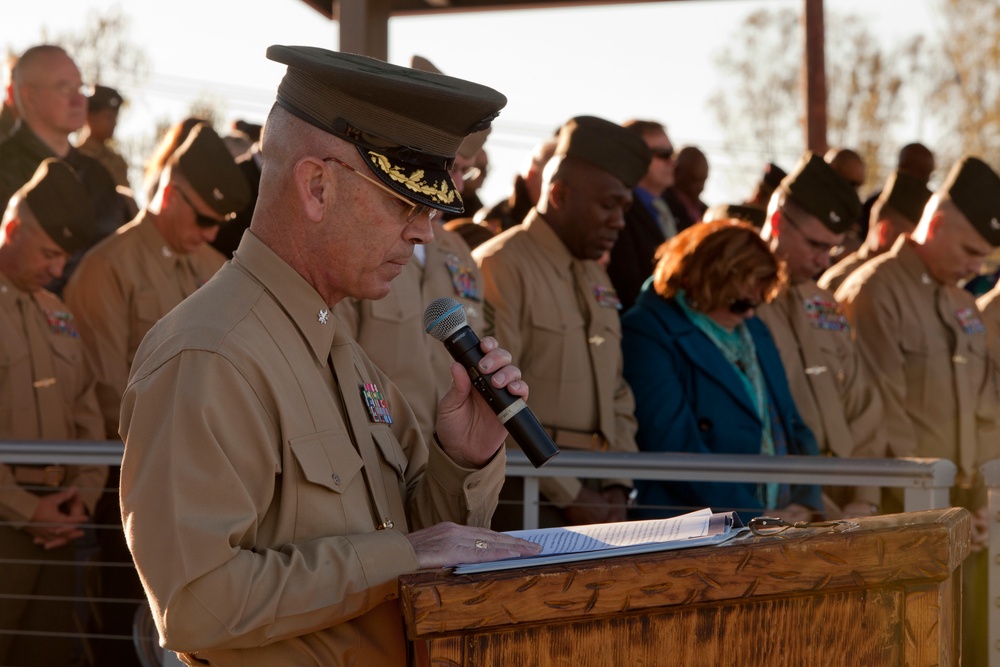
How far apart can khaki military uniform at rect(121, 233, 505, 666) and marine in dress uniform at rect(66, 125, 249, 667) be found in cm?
278

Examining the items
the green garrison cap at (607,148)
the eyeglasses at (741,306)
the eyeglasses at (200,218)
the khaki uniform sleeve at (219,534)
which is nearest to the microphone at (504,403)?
the khaki uniform sleeve at (219,534)

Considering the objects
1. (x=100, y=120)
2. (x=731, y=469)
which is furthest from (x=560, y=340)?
(x=100, y=120)

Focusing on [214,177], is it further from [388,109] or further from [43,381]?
[388,109]

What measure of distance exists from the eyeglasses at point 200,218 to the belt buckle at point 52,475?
1.10 m

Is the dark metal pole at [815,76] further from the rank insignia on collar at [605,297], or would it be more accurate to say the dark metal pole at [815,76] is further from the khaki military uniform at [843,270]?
the rank insignia on collar at [605,297]

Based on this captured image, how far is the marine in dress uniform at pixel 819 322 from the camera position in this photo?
5.30 m

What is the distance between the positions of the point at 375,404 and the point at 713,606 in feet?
2.36

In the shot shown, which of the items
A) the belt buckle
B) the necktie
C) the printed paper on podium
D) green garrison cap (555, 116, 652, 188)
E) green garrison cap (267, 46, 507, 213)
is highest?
green garrison cap (267, 46, 507, 213)

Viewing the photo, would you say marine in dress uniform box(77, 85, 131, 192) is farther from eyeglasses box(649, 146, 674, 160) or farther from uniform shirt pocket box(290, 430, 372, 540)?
uniform shirt pocket box(290, 430, 372, 540)

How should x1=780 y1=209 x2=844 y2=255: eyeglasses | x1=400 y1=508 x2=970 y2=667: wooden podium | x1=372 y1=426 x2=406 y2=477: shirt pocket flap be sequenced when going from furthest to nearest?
x1=780 y1=209 x2=844 y2=255: eyeglasses, x1=372 y1=426 x2=406 y2=477: shirt pocket flap, x1=400 y1=508 x2=970 y2=667: wooden podium

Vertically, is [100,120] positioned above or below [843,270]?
above

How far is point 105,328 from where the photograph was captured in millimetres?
4820

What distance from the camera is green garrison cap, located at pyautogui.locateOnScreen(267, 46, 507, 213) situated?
6.61ft

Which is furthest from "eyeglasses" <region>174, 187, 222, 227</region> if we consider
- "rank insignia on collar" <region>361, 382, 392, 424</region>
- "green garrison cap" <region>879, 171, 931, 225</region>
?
"green garrison cap" <region>879, 171, 931, 225</region>
